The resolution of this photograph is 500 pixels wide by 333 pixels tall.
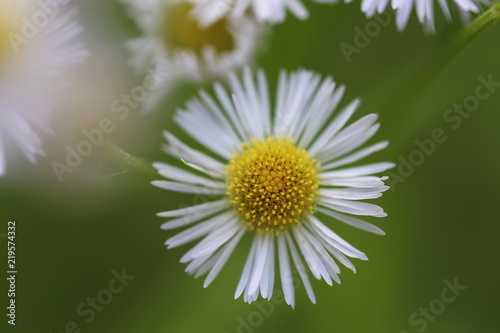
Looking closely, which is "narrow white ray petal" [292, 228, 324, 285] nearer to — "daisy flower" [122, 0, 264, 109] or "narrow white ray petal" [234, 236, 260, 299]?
"narrow white ray petal" [234, 236, 260, 299]

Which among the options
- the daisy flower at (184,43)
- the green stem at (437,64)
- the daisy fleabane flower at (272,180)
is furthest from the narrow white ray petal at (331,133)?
the daisy flower at (184,43)

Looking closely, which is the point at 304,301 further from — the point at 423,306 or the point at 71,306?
the point at 71,306

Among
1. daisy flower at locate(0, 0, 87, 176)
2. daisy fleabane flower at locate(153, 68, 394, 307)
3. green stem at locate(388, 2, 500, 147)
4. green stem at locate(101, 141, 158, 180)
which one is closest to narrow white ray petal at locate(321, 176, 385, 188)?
daisy fleabane flower at locate(153, 68, 394, 307)

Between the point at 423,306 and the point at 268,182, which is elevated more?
the point at 268,182

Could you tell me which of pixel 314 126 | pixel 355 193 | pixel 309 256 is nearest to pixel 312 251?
pixel 309 256

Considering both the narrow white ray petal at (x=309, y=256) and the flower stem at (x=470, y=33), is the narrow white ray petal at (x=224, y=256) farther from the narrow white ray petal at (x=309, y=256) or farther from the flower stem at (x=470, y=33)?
the flower stem at (x=470, y=33)

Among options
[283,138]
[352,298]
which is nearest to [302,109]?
[283,138]
